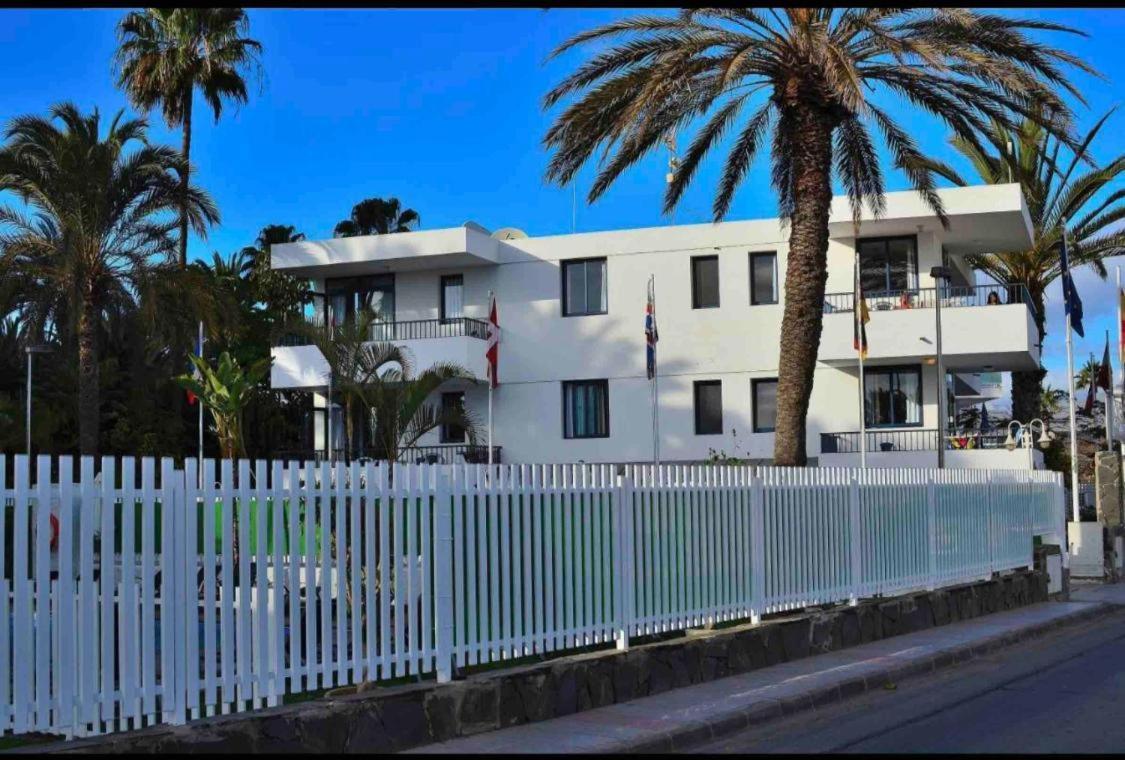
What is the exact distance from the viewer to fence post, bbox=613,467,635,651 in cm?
1156

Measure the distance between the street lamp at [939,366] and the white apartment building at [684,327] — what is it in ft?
0.97

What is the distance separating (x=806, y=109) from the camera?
1905cm

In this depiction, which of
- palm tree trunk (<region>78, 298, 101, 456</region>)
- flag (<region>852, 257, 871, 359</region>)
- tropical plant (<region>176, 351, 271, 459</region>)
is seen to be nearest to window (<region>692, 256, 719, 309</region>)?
flag (<region>852, 257, 871, 359</region>)

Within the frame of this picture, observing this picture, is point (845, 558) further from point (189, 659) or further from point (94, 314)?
point (94, 314)

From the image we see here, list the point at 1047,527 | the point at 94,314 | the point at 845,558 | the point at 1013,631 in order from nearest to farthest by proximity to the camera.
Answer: the point at 845,558
the point at 1013,631
the point at 1047,527
the point at 94,314

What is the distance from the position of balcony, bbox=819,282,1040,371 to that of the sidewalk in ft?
50.0

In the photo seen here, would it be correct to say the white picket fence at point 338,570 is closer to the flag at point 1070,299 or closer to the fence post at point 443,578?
the fence post at point 443,578

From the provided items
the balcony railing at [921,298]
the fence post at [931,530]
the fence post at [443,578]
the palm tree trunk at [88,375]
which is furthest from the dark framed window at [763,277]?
the fence post at [443,578]

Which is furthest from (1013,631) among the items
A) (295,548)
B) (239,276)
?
(239,276)

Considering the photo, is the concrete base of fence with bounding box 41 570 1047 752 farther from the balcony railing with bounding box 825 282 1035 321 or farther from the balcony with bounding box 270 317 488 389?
the balcony with bounding box 270 317 488 389

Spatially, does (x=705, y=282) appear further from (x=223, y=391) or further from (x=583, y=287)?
(x=223, y=391)

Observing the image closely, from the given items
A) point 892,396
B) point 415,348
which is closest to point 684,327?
point 892,396

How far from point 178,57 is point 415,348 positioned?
56.6 ft

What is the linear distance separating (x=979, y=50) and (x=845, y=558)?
844 centimetres
